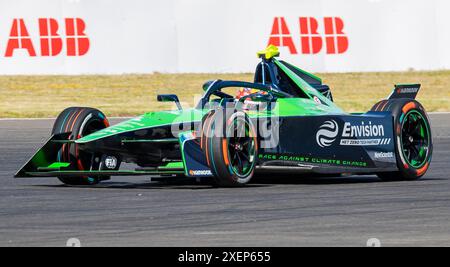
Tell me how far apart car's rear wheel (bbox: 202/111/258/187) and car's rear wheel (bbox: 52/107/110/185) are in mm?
1646

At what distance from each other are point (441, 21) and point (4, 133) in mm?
11456

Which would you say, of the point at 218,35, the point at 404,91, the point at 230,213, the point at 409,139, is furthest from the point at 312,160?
the point at 218,35

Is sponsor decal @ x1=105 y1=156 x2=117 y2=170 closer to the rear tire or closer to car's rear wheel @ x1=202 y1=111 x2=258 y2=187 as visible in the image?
car's rear wheel @ x1=202 y1=111 x2=258 y2=187

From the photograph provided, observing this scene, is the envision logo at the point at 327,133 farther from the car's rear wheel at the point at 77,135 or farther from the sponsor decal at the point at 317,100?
the car's rear wheel at the point at 77,135

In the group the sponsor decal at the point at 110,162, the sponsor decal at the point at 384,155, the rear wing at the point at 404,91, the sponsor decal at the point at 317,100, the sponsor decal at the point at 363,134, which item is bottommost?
the sponsor decal at the point at 384,155

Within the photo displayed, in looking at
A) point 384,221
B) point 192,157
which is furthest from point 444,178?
point 384,221

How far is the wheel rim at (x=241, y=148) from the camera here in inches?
478

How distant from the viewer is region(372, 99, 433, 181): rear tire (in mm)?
13258

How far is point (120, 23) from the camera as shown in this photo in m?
26.9

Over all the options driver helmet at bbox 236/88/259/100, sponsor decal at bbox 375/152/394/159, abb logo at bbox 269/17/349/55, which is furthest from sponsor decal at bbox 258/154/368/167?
abb logo at bbox 269/17/349/55

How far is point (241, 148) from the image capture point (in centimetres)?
1220

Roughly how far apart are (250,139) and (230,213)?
2.18 m

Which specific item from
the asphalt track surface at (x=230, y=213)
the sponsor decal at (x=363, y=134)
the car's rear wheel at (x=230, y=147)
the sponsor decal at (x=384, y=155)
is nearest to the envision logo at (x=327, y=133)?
the sponsor decal at (x=363, y=134)

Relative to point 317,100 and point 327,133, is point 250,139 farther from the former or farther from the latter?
point 317,100
